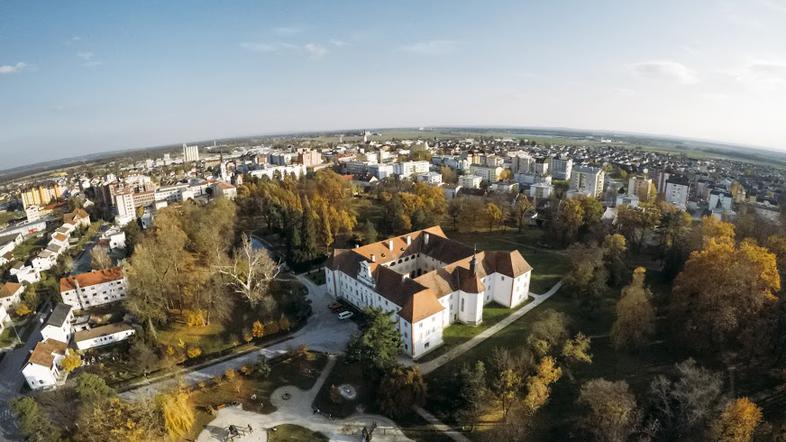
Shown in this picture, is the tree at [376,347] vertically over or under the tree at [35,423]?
over

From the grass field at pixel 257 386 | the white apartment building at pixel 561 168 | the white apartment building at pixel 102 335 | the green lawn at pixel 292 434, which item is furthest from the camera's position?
the white apartment building at pixel 561 168

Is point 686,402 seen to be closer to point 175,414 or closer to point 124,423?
point 175,414

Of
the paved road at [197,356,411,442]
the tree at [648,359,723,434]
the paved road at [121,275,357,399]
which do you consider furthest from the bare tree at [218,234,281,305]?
the tree at [648,359,723,434]

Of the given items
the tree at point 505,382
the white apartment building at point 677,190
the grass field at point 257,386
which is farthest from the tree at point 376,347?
the white apartment building at point 677,190

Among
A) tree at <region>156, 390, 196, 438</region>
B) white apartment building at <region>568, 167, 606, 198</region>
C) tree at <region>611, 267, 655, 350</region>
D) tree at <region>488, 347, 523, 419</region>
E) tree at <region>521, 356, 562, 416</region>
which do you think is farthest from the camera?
white apartment building at <region>568, 167, 606, 198</region>

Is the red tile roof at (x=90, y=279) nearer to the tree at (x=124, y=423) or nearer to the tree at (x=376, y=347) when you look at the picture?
the tree at (x=124, y=423)

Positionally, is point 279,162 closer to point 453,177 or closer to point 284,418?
point 453,177

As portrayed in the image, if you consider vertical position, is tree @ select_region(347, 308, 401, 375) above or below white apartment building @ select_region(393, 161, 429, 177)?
below

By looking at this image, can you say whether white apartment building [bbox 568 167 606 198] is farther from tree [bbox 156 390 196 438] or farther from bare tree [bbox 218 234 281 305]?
tree [bbox 156 390 196 438]

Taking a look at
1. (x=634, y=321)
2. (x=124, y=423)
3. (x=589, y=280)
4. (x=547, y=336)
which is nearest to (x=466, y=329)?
(x=547, y=336)
